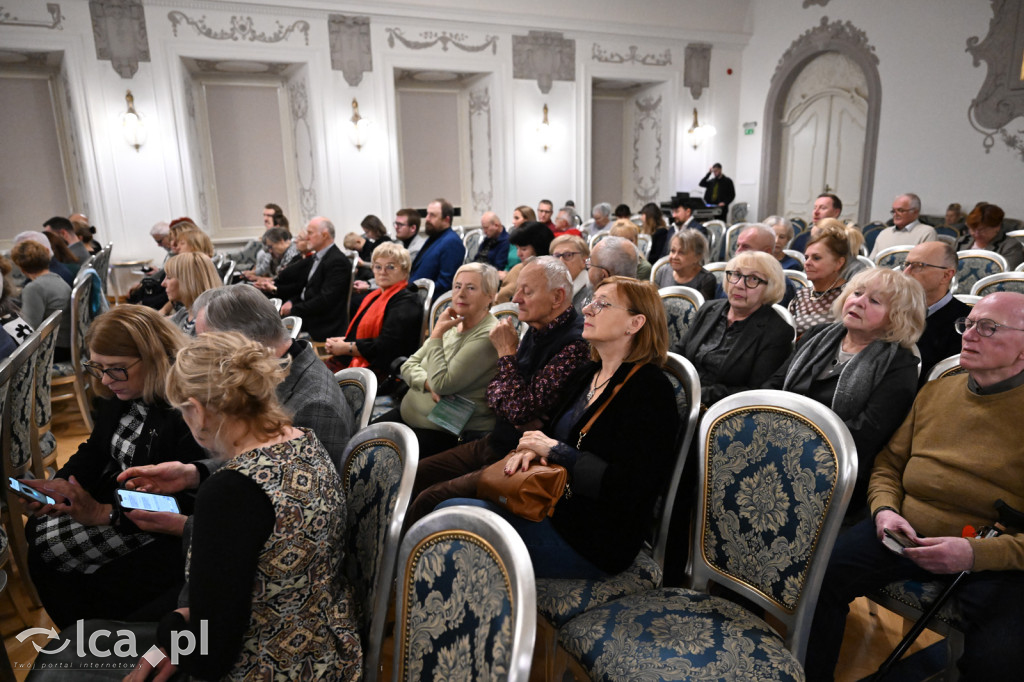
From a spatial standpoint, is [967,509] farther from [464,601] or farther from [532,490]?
[464,601]

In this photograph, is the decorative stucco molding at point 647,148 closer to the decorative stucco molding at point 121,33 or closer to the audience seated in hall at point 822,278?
the decorative stucco molding at point 121,33

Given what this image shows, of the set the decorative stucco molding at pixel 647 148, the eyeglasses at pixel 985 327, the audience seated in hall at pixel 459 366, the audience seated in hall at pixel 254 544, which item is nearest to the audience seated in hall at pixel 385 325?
the audience seated in hall at pixel 459 366

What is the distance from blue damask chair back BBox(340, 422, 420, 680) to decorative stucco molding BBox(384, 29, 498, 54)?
8.77 meters

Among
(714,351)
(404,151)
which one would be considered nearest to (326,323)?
(714,351)

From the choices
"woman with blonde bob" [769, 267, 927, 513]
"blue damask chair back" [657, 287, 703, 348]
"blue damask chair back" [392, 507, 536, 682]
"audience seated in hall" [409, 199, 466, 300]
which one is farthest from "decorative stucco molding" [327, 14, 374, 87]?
"blue damask chair back" [392, 507, 536, 682]

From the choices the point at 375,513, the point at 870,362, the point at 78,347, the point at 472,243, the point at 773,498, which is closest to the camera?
the point at 375,513

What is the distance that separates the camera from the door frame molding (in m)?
9.05

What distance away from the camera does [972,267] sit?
411cm

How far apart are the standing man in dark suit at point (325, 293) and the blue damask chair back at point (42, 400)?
1.81m

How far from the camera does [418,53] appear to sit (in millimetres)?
9086

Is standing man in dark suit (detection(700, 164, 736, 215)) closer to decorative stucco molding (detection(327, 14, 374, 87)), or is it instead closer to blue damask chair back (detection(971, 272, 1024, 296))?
decorative stucco molding (detection(327, 14, 374, 87))

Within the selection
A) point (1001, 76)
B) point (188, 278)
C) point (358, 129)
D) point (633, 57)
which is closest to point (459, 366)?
point (188, 278)

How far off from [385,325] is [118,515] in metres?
1.71

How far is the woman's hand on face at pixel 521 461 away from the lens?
67.8 inches
